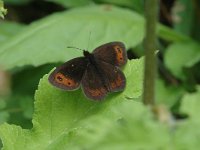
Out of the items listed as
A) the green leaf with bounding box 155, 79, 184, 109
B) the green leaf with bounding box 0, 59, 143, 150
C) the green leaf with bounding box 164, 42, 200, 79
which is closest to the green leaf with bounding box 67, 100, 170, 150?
the green leaf with bounding box 0, 59, 143, 150

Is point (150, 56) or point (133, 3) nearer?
point (150, 56)

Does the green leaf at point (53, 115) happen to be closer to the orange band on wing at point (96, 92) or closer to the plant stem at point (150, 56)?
the orange band on wing at point (96, 92)

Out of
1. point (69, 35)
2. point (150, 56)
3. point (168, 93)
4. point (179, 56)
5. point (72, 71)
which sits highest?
point (150, 56)

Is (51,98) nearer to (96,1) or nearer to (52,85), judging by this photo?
(52,85)

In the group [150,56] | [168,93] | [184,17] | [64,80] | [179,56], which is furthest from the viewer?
[184,17]

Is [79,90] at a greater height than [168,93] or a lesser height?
greater

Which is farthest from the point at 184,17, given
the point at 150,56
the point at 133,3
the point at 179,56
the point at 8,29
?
the point at 150,56

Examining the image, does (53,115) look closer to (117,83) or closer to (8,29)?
(117,83)
